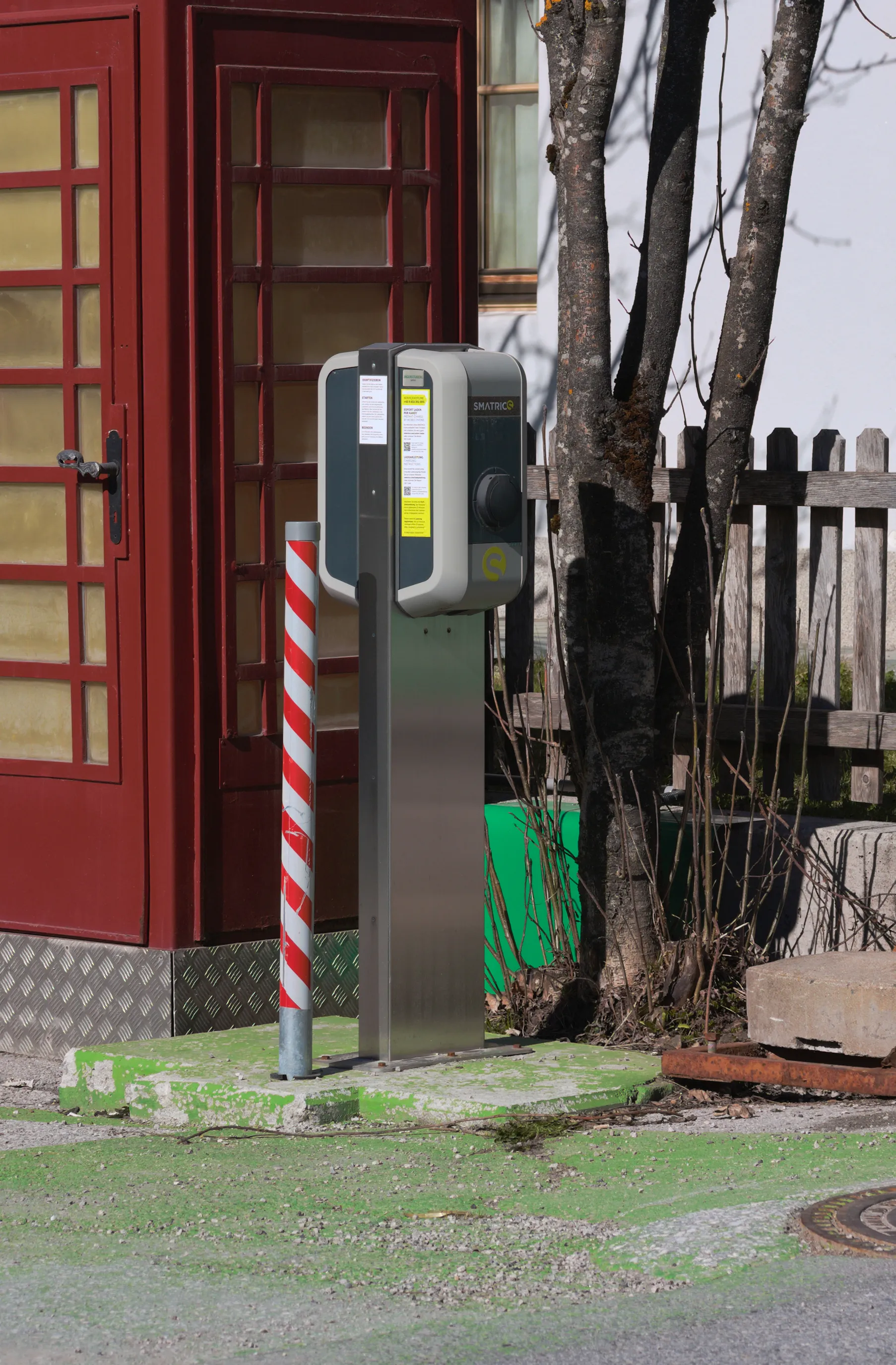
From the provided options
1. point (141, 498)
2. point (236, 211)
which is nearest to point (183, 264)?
point (236, 211)

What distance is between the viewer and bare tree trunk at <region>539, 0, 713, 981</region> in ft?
20.2

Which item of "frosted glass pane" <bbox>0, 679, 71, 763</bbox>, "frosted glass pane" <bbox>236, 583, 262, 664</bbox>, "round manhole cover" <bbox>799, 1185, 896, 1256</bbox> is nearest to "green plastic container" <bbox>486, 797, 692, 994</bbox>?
"frosted glass pane" <bbox>236, 583, 262, 664</bbox>

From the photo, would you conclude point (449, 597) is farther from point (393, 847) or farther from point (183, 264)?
point (183, 264)

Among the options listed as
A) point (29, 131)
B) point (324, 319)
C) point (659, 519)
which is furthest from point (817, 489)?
point (29, 131)

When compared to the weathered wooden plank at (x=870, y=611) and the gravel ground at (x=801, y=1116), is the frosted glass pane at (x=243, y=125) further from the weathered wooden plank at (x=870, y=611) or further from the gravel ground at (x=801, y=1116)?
the gravel ground at (x=801, y=1116)

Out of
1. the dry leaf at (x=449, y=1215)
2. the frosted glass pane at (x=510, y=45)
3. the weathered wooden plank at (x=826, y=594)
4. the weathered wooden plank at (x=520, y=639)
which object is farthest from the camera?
the frosted glass pane at (x=510, y=45)

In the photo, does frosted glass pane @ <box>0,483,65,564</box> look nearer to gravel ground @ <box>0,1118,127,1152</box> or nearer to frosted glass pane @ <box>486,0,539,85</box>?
gravel ground @ <box>0,1118,127,1152</box>

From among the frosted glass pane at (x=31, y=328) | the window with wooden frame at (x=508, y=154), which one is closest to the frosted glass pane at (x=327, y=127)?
the frosted glass pane at (x=31, y=328)

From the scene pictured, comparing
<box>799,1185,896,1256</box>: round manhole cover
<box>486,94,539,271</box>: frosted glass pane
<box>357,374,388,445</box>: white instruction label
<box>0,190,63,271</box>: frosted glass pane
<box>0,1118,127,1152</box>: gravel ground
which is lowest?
<box>0,1118,127,1152</box>: gravel ground

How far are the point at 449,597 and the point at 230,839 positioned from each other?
147 centimetres

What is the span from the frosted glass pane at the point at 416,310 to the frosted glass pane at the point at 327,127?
0.41 meters

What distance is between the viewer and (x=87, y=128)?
253 inches

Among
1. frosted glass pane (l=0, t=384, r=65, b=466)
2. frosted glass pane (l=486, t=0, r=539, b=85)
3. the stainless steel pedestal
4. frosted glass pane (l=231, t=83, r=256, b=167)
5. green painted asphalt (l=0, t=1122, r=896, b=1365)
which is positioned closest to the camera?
green painted asphalt (l=0, t=1122, r=896, b=1365)

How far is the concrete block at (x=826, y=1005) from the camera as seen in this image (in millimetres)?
5320
